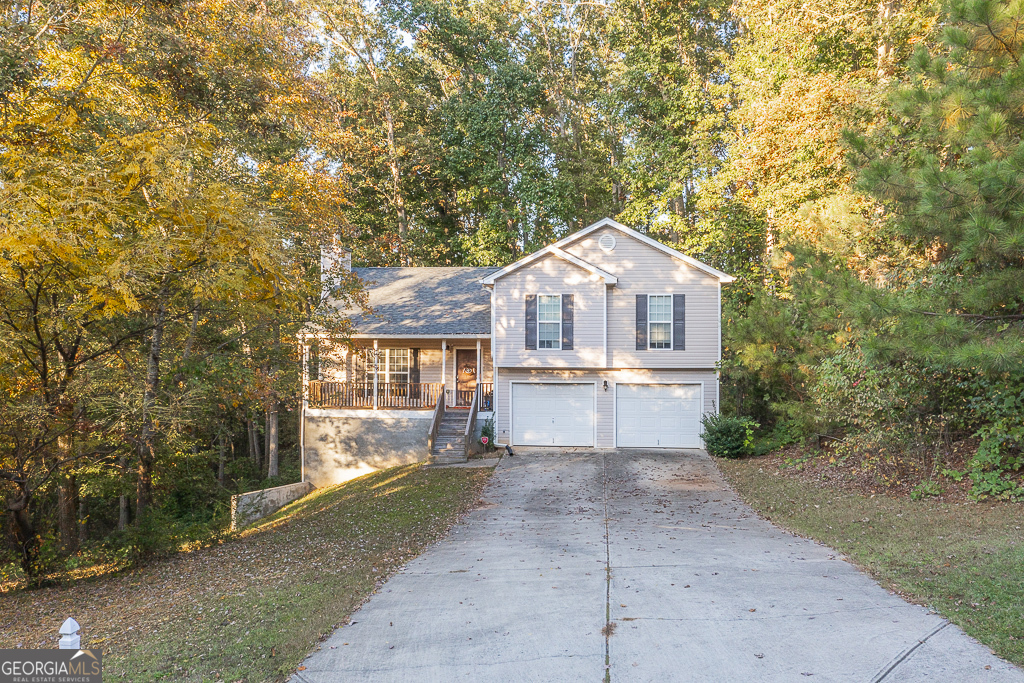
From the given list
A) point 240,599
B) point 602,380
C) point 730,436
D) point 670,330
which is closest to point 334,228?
point 602,380

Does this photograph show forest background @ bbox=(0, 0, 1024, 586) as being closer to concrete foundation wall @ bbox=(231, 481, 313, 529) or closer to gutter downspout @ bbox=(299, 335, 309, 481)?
gutter downspout @ bbox=(299, 335, 309, 481)

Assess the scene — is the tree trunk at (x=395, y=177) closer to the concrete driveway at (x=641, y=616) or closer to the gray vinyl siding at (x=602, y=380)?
the gray vinyl siding at (x=602, y=380)

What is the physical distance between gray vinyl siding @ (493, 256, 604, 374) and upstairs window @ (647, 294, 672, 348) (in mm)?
1438

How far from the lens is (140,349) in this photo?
11703 millimetres

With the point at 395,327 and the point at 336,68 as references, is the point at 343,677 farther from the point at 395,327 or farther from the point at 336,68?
the point at 336,68

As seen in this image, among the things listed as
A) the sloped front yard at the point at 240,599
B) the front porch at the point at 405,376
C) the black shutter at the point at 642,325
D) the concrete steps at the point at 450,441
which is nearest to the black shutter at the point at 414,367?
the front porch at the point at 405,376

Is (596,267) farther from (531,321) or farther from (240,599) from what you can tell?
(240,599)

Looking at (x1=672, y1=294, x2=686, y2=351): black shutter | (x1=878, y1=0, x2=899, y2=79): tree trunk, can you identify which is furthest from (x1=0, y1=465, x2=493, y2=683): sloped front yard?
(x1=878, y1=0, x2=899, y2=79): tree trunk

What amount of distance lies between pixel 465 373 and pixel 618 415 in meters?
5.15

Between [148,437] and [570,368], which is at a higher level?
[570,368]

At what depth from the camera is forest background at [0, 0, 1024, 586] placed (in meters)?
8.04

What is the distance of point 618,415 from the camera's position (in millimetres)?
17875

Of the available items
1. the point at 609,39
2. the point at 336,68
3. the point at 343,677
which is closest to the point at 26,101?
the point at 343,677

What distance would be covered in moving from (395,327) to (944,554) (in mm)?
14594
